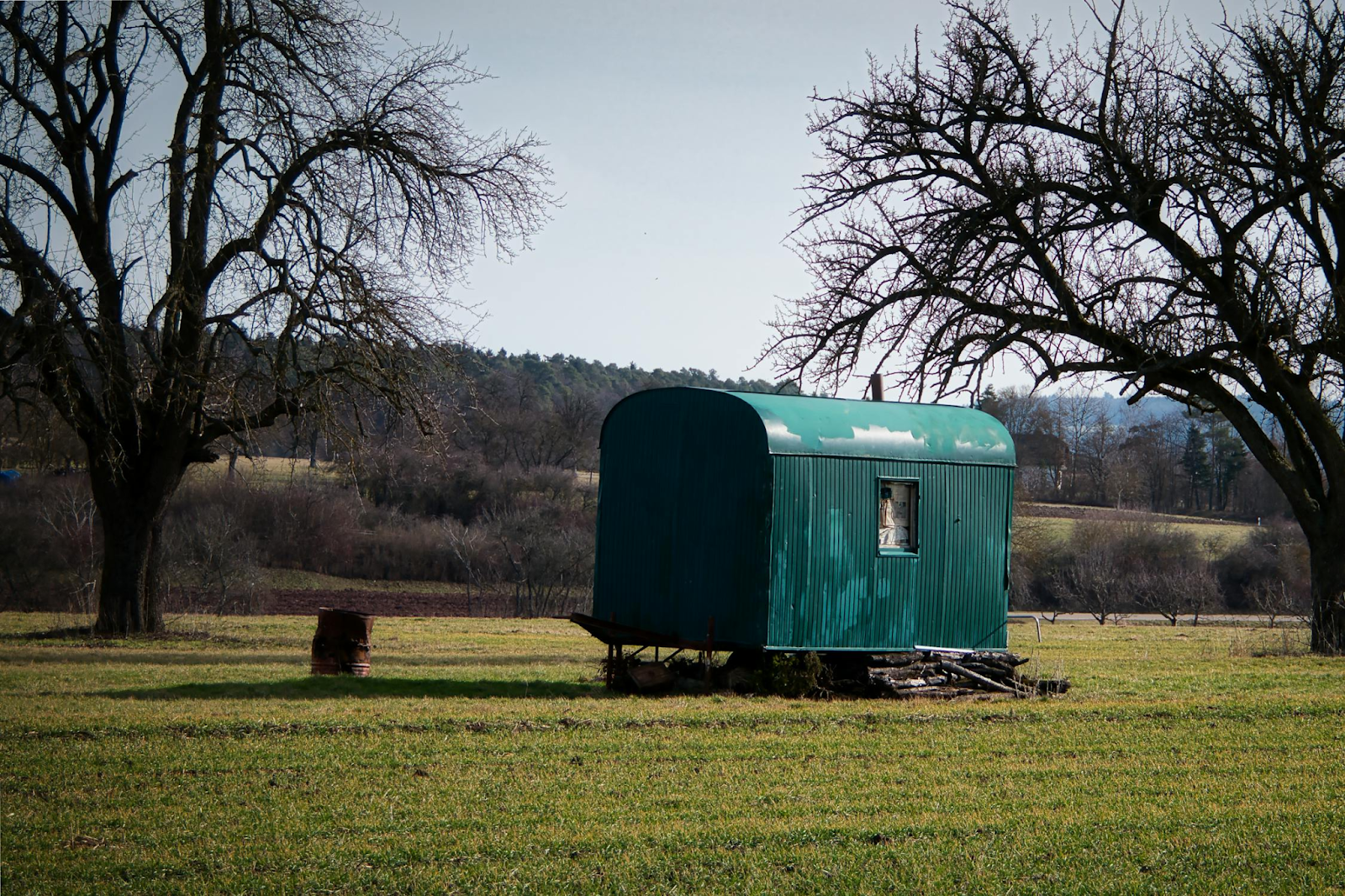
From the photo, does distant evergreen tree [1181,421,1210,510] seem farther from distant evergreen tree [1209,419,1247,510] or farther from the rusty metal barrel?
the rusty metal barrel

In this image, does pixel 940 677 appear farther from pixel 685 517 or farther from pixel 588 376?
pixel 588 376

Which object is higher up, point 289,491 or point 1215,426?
point 1215,426

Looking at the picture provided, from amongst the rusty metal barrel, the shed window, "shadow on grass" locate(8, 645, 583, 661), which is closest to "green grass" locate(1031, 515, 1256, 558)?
"shadow on grass" locate(8, 645, 583, 661)

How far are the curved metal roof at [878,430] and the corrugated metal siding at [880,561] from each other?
0.15 m

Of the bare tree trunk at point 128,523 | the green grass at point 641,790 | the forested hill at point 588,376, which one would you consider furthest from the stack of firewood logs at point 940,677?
the forested hill at point 588,376

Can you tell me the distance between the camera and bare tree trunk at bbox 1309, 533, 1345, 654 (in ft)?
67.5

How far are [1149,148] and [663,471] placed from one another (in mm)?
10636

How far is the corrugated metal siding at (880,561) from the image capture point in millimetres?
14125

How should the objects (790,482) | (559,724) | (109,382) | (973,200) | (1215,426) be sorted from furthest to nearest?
(1215,426) → (973,200) → (109,382) → (790,482) → (559,724)

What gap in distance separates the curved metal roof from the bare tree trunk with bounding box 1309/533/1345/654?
862 centimetres

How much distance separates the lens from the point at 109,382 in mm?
17734

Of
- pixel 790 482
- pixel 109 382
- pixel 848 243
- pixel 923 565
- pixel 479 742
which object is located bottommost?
pixel 479 742

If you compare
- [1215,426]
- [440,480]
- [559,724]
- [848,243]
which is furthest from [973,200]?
[1215,426]

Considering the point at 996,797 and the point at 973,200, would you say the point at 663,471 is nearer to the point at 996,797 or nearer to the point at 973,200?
the point at 996,797
